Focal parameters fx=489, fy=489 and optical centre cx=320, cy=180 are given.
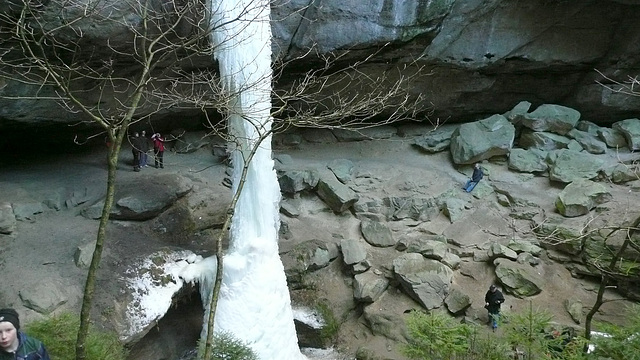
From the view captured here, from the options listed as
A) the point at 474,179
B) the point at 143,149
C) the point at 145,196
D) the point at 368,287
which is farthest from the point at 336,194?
the point at 143,149

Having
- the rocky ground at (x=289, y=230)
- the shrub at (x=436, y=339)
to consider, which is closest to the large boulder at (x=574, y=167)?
the rocky ground at (x=289, y=230)

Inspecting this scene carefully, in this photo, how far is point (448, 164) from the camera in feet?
46.5

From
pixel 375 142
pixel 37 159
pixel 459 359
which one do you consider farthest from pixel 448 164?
pixel 37 159

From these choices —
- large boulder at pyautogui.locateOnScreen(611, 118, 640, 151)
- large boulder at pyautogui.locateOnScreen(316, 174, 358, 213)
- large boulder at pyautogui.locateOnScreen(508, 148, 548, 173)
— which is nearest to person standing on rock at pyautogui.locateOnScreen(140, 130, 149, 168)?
large boulder at pyautogui.locateOnScreen(316, 174, 358, 213)

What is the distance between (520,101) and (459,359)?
1110 cm

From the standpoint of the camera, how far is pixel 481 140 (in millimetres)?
13820

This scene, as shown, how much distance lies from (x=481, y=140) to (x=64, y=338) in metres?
11.3

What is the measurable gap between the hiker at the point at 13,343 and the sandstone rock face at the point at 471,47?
6958 mm

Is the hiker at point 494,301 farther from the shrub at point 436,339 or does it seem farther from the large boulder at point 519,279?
the shrub at point 436,339

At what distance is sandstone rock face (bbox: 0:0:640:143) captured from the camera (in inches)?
434

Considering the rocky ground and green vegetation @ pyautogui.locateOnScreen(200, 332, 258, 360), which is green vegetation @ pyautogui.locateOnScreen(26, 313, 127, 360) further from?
green vegetation @ pyautogui.locateOnScreen(200, 332, 258, 360)

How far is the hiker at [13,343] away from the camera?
318 centimetres

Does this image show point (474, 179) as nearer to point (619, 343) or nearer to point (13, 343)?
point (619, 343)

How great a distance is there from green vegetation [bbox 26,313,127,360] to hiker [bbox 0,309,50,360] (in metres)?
2.89
